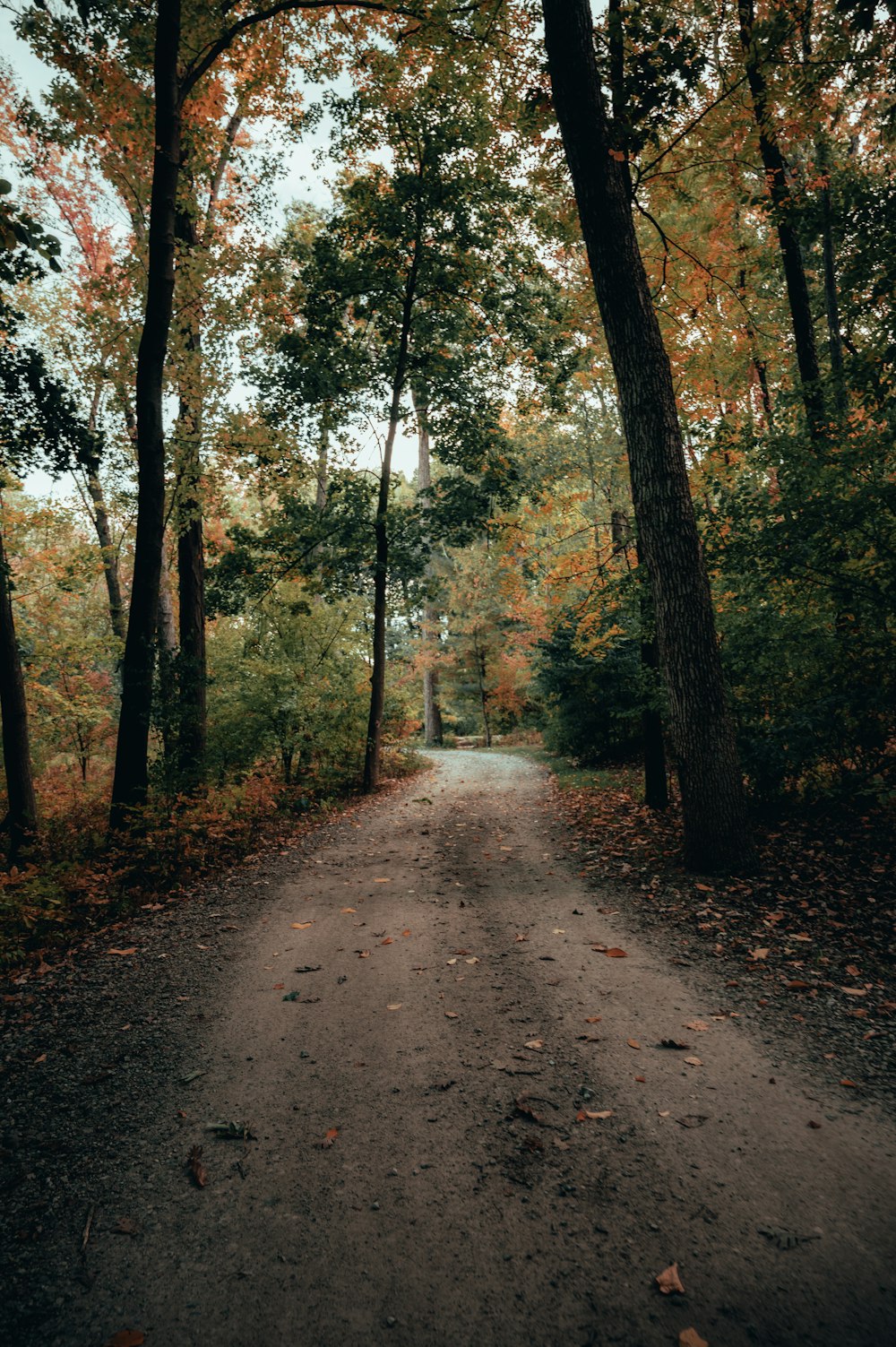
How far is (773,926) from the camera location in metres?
4.90

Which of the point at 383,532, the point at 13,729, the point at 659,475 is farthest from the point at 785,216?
the point at 13,729

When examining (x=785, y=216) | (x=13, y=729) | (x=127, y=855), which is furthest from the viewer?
(x=13, y=729)

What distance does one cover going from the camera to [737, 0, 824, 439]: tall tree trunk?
6.76 m

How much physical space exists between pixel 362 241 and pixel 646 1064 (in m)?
14.4

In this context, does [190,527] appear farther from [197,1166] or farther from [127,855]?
[197,1166]

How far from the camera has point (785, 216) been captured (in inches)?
301

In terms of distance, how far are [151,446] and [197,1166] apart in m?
8.11

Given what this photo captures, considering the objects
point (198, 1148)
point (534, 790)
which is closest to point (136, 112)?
point (198, 1148)

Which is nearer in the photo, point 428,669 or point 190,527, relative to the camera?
point 190,527

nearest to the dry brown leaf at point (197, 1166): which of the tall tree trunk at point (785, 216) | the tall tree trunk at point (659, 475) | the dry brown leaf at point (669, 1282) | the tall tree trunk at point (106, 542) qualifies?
the dry brown leaf at point (669, 1282)

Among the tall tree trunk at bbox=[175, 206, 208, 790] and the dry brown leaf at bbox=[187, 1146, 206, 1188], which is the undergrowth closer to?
the tall tree trunk at bbox=[175, 206, 208, 790]

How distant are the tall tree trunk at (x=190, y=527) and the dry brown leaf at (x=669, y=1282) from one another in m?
7.72

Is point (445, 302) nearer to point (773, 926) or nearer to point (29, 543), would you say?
point (773, 926)

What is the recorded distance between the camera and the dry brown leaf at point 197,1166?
2.55 metres
